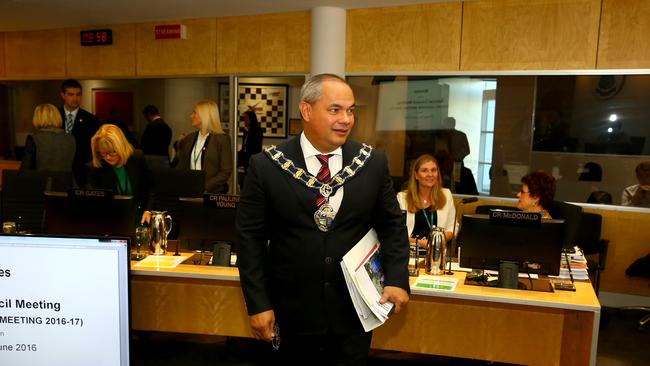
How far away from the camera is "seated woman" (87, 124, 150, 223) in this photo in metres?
3.44

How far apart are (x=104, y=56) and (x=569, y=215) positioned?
532 centimetres

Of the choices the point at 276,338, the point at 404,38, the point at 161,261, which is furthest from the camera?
the point at 404,38

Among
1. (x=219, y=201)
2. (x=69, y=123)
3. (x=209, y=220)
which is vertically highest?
(x=69, y=123)

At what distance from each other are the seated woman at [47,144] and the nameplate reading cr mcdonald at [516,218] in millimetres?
3769

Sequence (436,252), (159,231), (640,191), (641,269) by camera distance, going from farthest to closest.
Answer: (640,191) < (641,269) < (159,231) < (436,252)

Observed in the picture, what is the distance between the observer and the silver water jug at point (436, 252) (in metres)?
2.64

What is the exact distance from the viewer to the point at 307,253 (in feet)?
5.99

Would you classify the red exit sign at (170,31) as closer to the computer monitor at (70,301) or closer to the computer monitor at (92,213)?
the computer monitor at (92,213)

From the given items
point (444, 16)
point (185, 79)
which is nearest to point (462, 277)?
point (444, 16)

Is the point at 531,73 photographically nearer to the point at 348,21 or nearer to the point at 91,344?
the point at 348,21

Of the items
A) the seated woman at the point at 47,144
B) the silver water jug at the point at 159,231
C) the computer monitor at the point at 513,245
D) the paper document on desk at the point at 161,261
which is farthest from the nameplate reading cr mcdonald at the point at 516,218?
the seated woman at the point at 47,144

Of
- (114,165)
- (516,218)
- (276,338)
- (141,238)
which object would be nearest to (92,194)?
(141,238)

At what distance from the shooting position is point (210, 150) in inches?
189

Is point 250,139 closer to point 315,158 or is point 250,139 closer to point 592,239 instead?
point 592,239
